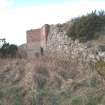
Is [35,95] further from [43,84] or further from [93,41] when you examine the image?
[93,41]

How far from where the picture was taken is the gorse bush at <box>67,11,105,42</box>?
52.6ft

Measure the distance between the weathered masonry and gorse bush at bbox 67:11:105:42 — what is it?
139 inches

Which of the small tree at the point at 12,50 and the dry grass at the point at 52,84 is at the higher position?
the small tree at the point at 12,50

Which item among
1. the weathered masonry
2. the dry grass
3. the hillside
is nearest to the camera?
the dry grass

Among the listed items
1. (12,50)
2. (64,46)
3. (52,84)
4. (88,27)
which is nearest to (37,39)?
(12,50)

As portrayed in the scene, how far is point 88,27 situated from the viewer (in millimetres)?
16141

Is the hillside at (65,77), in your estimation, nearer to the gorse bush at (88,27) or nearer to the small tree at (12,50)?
the gorse bush at (88,27)

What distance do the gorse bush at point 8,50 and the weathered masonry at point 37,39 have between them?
106cm

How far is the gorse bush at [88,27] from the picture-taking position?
16.0 m

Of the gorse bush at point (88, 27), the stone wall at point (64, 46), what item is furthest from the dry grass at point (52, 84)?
the gorse bush at point (88, 27)

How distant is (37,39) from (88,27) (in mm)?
6109

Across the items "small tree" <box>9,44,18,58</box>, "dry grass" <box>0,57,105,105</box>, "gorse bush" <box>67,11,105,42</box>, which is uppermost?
"gorse bush" <box>67,11,105,42</box>

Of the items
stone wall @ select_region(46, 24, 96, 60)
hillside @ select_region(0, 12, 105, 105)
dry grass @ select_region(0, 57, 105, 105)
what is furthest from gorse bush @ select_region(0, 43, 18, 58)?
dry grass @ select_region(0, 57, 105, 105)

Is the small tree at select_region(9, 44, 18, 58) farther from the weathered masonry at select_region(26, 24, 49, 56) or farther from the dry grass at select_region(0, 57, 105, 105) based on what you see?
the dry grass at select_region(0, 57, 105, 105)
